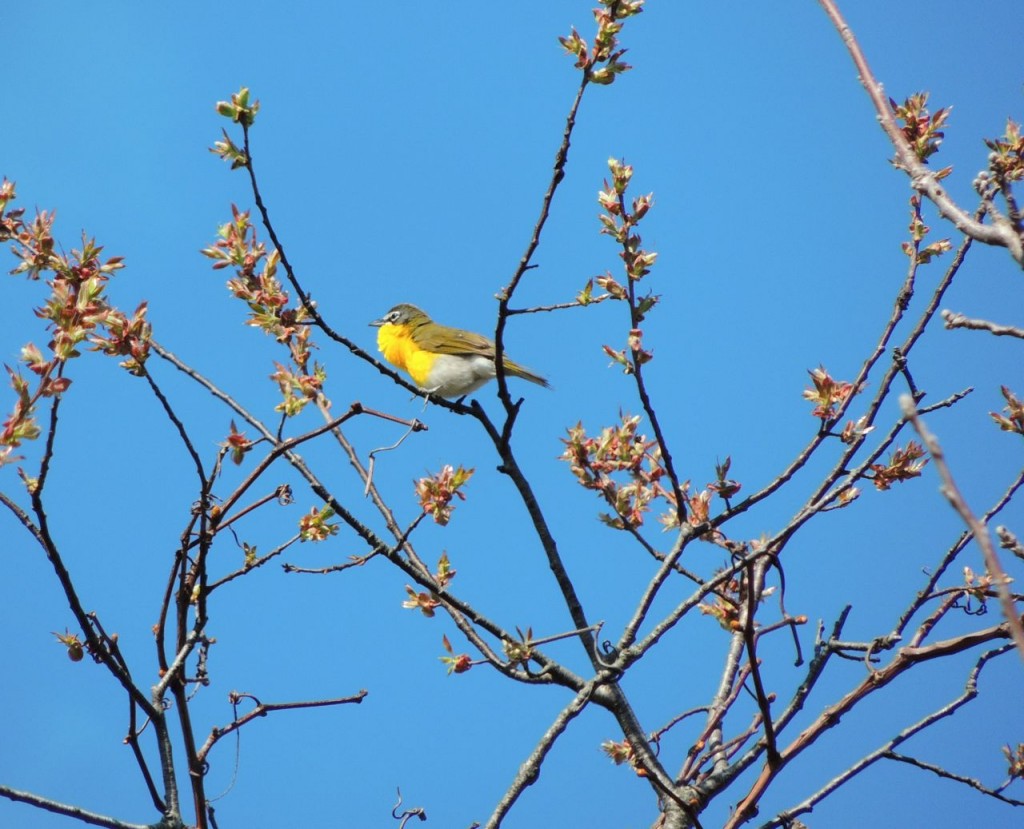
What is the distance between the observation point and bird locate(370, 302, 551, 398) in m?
6.93

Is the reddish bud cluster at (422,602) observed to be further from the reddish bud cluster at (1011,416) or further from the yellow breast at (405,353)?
the yellow breast at (405,353)

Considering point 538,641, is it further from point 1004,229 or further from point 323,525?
point 1004,229

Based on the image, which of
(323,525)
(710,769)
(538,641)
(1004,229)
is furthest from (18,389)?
(710,769)

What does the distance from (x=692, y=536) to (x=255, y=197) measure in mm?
1808

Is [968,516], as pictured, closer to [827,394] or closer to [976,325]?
[976,325]

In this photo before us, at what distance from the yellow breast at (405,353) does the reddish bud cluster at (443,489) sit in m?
3.52

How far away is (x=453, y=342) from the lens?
7.23 m

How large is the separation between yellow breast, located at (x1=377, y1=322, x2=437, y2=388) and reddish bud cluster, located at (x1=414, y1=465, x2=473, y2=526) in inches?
139

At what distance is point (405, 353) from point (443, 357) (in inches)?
27.7

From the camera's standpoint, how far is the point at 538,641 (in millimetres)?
3053

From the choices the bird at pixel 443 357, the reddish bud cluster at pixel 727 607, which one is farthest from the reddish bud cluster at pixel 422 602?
the bird at pixel 443 357

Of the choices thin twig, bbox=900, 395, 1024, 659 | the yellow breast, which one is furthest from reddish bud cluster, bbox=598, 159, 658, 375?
the yellow breast

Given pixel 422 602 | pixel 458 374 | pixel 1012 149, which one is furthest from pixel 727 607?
pixel 458 374

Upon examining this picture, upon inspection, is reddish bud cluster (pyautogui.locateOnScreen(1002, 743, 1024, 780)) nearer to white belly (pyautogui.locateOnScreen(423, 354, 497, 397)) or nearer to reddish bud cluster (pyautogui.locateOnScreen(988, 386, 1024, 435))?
reddish bud cluster (pyautogui.locateOnScreen(988, 386, 1024, 435))
